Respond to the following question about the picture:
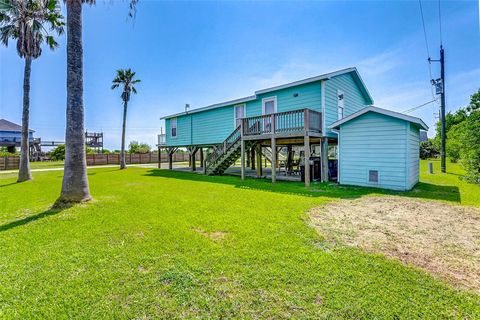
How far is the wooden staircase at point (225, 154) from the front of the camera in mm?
13161

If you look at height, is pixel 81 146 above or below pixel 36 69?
below

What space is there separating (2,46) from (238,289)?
19.1 m

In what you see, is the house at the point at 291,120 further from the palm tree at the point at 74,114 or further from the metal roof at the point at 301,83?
the palm tree at the point at 74,114

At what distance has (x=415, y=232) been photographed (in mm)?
4570

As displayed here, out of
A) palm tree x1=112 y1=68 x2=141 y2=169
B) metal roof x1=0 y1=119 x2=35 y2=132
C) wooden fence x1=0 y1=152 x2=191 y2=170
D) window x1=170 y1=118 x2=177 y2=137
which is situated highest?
palm tree x1=112 y1=68 x2=141 y2=169

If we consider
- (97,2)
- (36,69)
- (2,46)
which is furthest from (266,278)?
(2,46)

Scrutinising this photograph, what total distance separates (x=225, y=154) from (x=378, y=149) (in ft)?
25.3

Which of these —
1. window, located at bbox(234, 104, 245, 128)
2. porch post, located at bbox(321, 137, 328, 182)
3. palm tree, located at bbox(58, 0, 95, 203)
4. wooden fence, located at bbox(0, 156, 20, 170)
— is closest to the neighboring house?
wooden fence, located at bbox(0, 156, 20, 170)

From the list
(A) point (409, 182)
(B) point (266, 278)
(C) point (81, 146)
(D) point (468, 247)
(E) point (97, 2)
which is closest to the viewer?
(B) point (266, 278)

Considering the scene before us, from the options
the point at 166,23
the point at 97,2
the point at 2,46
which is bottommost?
the point at 97,2

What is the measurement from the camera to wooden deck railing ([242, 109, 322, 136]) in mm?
10412

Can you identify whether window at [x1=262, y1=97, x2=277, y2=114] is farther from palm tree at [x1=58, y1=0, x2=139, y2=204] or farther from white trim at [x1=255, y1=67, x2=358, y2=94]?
palm tree at [x1=58, y1=0, x2=139, y2=204]

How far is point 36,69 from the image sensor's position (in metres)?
13.9

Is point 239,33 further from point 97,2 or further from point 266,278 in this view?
point 266,278
